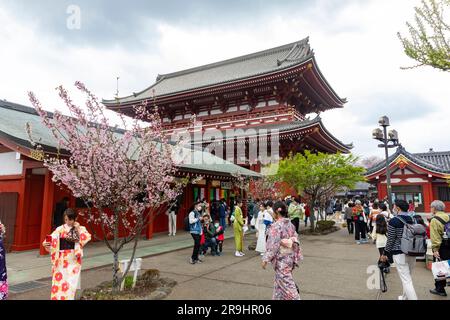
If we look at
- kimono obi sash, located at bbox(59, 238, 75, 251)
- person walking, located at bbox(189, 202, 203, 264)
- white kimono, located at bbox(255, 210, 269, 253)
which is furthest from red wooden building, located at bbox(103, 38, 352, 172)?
kimono obi sash, located at bbox(59, 238, 75, 251)

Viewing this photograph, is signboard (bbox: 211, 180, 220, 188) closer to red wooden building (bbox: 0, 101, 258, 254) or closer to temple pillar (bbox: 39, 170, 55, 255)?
red wooden building (bbox: 0, 101, 258, 254)

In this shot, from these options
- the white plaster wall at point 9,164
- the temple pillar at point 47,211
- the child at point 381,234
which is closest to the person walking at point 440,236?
the child at point 381,234

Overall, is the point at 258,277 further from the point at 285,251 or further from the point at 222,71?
the point at 222,71

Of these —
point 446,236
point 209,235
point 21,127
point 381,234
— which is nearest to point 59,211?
point 21,127

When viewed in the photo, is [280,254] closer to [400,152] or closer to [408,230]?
[408,230]

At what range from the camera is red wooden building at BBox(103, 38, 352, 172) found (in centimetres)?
2058

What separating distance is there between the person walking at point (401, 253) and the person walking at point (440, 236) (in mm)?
817

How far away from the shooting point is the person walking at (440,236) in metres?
5.25

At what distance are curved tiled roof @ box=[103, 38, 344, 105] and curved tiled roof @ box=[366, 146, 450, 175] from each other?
1187cm

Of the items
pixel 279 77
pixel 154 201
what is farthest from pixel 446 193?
pixel 154 201

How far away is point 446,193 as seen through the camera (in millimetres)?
23672

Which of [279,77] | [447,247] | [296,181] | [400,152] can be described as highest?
[279,77]
